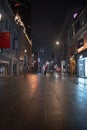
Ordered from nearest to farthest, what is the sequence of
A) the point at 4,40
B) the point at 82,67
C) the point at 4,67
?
1. the point at 4,40
2. the point at 82,67
3. the point at 4,67

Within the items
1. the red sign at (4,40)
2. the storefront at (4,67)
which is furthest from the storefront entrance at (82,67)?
the storefront at (4,67)

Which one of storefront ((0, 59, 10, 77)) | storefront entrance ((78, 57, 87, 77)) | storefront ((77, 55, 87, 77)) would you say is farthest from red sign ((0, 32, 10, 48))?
storefront entrance ((78, 57, 87, 77))

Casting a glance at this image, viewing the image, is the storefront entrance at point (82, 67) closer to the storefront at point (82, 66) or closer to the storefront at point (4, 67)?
the storefront at point (82, 66)

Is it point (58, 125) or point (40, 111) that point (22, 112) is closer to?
point (40, 111)

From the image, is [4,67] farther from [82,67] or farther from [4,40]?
[82,67]

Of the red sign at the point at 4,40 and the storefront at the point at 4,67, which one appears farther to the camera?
the storefront at the point at 4,67

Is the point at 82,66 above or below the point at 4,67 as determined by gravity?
above

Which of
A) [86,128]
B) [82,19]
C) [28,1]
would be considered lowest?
[86,128]

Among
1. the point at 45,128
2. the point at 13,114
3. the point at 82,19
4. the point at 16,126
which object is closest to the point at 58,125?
the point at 45,128

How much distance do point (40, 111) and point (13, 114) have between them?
1.15m

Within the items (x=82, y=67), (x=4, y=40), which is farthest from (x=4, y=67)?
(x=82, y=67)

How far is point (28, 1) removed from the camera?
160 meters

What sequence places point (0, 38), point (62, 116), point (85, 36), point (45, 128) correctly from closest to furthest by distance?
point (45, 128)
point (62, 116)
point (0, 38)
point (85, 36)

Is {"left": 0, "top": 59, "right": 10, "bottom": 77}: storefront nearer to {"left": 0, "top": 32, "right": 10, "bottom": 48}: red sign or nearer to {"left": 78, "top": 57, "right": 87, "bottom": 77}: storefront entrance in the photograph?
{"left": 0, "top": 32, "right": 10, "bottom": 48}: red sign
